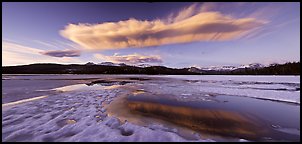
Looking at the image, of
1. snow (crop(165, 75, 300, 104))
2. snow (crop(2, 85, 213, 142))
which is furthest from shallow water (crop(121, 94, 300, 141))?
snow (crop(165, 75, 300, 104))

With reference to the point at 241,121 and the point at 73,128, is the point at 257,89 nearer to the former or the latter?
the point at 241,121

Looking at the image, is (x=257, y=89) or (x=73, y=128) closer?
(x=73, y=128)

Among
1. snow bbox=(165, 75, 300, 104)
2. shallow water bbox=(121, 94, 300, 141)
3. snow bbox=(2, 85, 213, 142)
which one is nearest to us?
snow bbox=(2, 85, 213, 142)

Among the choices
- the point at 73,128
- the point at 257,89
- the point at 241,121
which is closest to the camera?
the point at 73,128

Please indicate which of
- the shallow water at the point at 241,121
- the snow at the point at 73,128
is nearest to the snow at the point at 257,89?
the shallow water at the point at 241,121

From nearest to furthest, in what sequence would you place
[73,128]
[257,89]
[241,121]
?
[73,128]
[241,121]
[257,89]

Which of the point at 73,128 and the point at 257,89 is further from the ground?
the point at 257,89

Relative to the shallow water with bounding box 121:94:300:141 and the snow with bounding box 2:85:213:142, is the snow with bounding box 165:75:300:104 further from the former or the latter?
the snow with bounding box 2:85:213:142

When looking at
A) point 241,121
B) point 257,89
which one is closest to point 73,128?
point 241,121

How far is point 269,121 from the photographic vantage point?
6.43 meters

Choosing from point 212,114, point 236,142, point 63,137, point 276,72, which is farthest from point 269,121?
point 276,72

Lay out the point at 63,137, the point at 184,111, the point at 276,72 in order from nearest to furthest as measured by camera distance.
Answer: the point at 63,137, the point at 184,111, the point at 276,72

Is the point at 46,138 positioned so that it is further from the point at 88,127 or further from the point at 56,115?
the point at 56,115

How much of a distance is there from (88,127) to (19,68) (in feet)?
772
